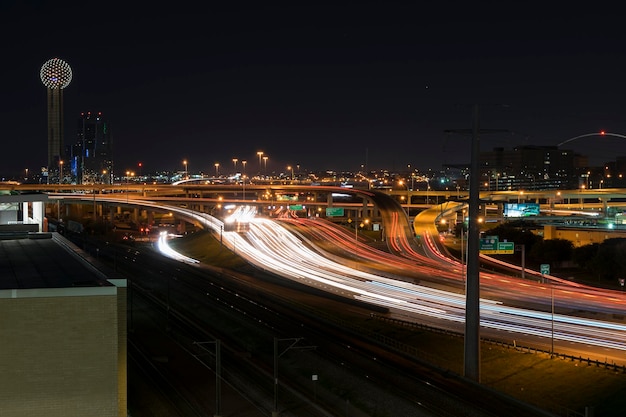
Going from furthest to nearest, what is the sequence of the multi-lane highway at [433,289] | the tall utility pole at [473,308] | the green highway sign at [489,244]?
the green highway sign at [489,244] → the multi-lane highway at [433,289] → the tall utility pole at [473,308]

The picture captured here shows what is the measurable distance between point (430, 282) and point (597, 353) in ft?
63.3

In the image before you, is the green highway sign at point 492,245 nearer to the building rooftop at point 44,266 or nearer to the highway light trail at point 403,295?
the highway light trail at point 403,295

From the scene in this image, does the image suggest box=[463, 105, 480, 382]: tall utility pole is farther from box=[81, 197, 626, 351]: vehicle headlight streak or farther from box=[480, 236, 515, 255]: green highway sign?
box=[480, 236, 515, 255]: green highway sign

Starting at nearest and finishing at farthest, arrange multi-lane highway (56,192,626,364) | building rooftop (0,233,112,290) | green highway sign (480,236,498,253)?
building rooftop (0,233,112,290) < multi-lane highway (56,192,626,364) < green highway sign (480,236,498,253)

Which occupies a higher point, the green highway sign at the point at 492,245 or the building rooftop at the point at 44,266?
the building rooftop at the point at 44,266

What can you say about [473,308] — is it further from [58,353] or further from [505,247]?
[505,247]

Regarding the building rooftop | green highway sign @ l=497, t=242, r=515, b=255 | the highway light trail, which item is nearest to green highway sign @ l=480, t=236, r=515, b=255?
green highway sign @ l=497, t=242, r=515, b=255

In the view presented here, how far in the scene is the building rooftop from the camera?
59.8 feet

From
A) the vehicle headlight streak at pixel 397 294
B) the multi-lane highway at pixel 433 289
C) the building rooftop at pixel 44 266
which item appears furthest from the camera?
the vehicle headlight streak at pixel 397 294

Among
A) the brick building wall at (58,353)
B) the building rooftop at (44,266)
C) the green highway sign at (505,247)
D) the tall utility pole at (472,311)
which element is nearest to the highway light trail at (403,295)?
the tall utility pole at (472,311)

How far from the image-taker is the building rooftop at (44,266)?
59.8 ft

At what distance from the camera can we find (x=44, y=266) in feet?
72.1

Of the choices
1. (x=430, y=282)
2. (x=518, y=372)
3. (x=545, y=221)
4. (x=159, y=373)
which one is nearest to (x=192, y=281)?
(x=430, y=282)

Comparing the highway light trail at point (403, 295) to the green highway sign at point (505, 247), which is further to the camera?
the green highway sign at point (505, 247)
